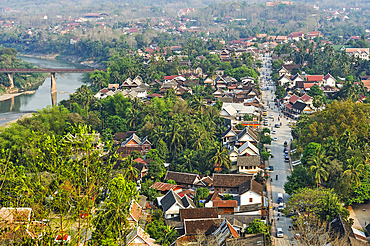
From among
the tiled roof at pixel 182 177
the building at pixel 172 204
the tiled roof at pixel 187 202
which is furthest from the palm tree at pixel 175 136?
the tiled roof at pixel 187 202

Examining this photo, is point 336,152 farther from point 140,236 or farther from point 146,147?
point 146,147

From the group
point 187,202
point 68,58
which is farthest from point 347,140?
point 68,58

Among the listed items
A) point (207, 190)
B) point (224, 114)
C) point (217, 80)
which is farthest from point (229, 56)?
point (207, 190)

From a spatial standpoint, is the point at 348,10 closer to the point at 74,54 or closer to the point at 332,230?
the point at 74,54

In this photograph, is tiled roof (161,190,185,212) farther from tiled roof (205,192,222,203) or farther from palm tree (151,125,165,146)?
palm tree (151,125,165,146)

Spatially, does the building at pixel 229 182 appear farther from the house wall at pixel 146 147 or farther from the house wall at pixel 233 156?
the house wall at pixel 146 147

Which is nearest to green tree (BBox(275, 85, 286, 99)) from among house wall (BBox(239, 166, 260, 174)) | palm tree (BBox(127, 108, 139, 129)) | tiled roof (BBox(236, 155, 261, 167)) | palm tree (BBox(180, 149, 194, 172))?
palm tree (BBox(127, 108, 139, 129))
